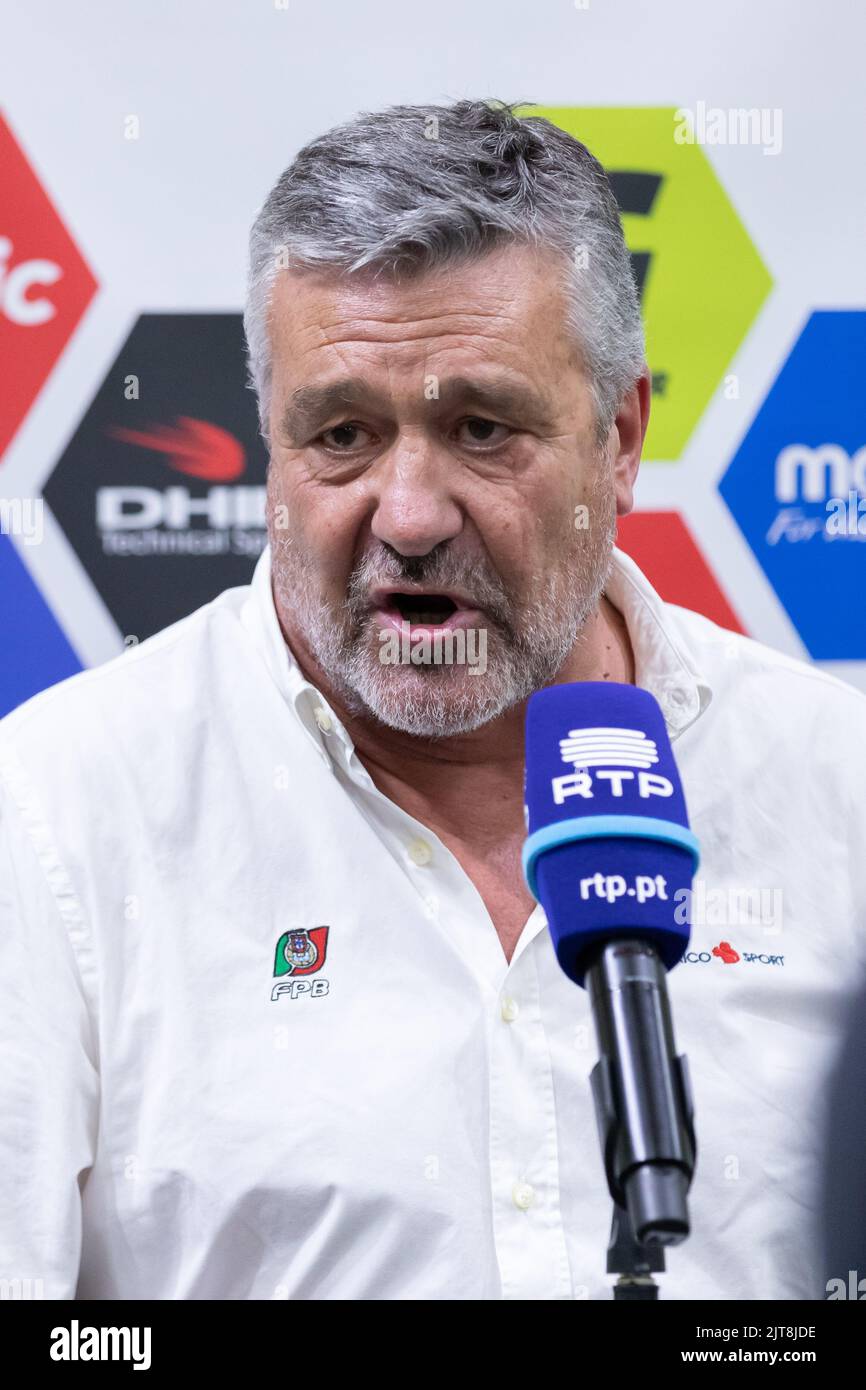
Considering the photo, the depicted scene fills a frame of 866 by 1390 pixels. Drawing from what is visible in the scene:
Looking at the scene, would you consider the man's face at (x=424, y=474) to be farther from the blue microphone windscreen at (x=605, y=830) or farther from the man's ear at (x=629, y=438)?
the blue microphone windscreen at (x=605, y=830)

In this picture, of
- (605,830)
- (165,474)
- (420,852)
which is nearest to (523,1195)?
(420,852)

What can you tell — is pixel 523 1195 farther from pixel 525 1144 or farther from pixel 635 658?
pixel 635 658

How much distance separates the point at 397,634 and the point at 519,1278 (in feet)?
2.02

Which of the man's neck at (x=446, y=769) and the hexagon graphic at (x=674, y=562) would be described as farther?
the hexagon graphic at (x=674, y=562)

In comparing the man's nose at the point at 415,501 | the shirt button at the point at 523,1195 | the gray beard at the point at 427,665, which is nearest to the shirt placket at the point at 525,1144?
the shirt button at the point at 523,1195

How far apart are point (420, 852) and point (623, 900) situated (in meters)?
0.76

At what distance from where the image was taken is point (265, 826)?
5.11 ft

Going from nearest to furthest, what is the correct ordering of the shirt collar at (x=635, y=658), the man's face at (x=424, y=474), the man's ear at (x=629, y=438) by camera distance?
the man's face at (x=424, y=474) → the shirt collar at (x=635, y=658) → the man's ear at (x=629, y=438)

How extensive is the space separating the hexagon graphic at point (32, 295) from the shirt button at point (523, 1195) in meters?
1.16

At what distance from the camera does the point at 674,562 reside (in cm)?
206

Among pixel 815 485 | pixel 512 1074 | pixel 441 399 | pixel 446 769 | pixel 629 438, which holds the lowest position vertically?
pixel 512 1074

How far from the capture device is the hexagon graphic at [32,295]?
1991mm

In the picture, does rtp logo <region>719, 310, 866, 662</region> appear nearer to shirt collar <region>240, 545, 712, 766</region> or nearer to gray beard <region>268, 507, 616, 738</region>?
shirt collar <region>240, 545, 712, 766</region>

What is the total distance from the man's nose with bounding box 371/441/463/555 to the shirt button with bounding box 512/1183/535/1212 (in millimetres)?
609
